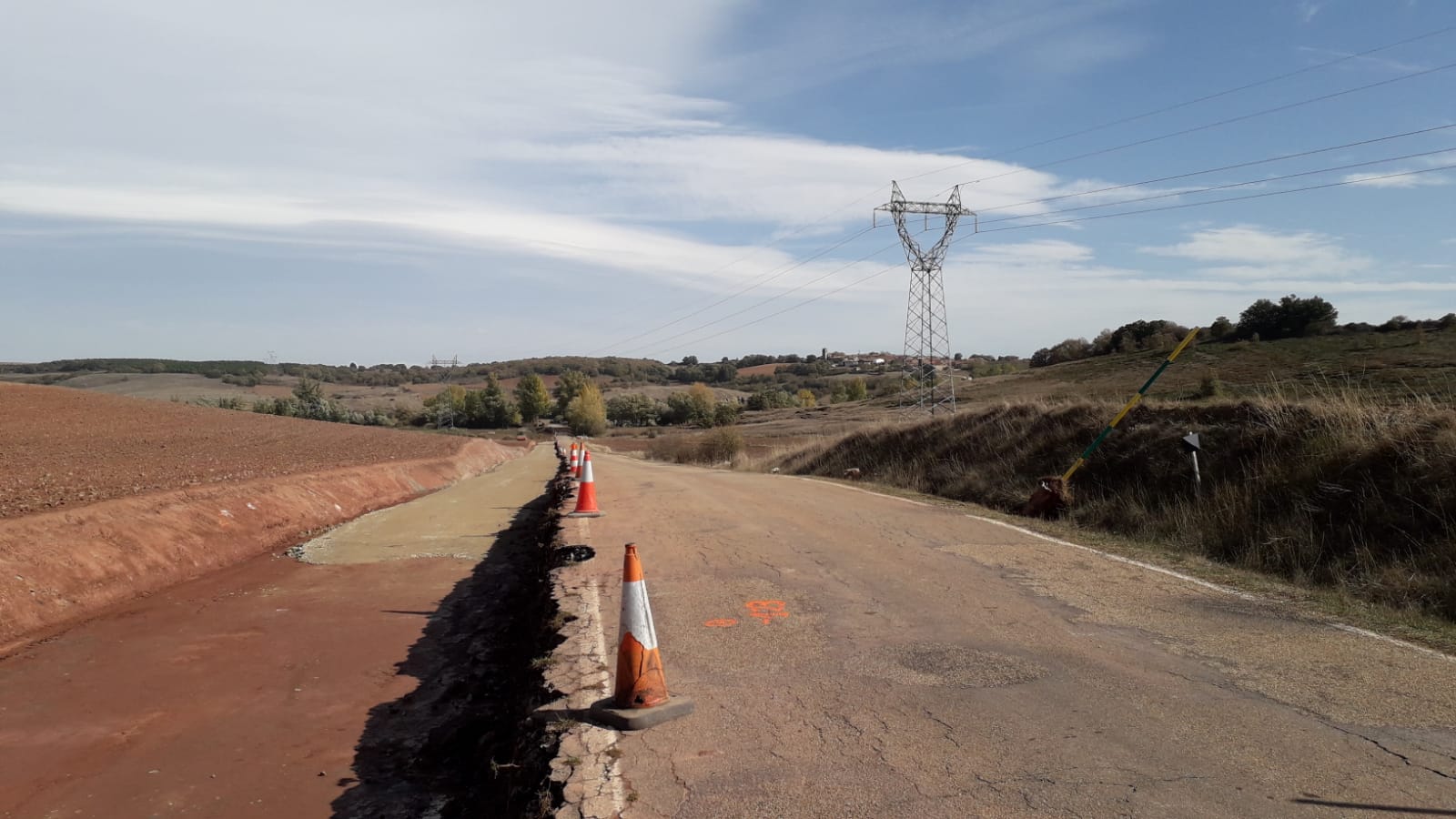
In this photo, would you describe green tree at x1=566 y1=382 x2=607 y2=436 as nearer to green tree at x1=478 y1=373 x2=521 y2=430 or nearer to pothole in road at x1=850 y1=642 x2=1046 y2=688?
green tree at x1=478 y1=373 x2=521 y2=430

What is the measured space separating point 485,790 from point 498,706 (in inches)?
59.2

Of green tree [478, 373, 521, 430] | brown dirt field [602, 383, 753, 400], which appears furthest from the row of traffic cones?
brown dirt field [602, 383, 753, 400]

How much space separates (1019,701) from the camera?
182 inches

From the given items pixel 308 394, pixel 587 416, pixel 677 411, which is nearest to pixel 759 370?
pixel 677 411

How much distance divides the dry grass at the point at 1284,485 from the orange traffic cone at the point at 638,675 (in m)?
5.85

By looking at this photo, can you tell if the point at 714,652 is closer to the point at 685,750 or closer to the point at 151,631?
the point at 685,750

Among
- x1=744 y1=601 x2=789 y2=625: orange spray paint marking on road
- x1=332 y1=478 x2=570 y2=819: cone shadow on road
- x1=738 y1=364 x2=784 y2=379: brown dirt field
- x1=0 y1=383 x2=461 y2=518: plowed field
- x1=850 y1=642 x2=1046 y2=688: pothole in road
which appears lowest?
x1=332 y1=478 x2=570 y2=819: cone shadow on road

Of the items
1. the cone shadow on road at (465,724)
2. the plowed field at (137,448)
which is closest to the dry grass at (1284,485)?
the cone shadow on road at (465,724)

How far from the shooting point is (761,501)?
1421 cm

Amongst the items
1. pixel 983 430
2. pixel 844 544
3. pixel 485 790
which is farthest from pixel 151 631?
pixel 983 430

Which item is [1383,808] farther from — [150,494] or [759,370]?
[759,370]

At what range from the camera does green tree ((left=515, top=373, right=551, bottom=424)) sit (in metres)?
119

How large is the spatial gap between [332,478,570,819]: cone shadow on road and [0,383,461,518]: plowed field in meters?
5.88

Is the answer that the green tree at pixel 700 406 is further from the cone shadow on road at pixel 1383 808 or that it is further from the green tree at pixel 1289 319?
the cone shadow on road at pixel 1383 808
